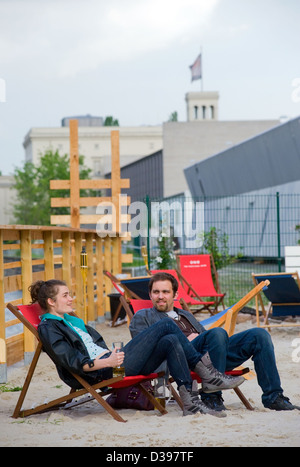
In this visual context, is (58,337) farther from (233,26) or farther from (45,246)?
(233,26)

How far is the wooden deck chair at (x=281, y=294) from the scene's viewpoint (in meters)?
8.27

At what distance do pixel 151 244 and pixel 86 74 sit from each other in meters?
16.2

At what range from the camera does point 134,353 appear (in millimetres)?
4590

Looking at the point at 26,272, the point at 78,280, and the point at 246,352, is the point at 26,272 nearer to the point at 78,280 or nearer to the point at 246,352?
the point at 78,280

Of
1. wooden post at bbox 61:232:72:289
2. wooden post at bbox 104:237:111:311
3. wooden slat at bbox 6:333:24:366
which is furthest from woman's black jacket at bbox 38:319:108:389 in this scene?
wooden post at bbox 104:237:111:311

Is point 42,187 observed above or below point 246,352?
above

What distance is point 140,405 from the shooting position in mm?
4766

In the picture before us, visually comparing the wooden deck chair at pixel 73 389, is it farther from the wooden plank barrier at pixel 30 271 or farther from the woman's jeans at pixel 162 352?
the wooden plank barrier at pixel 30 271

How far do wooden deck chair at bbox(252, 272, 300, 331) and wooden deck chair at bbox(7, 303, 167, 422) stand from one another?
12.0 ft

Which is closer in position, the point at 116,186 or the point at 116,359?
the point at 116,359

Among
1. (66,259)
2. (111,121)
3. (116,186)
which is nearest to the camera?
(66,259)

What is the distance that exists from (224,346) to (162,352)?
0.42m

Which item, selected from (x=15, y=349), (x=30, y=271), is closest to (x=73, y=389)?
(x=15, y=349)
